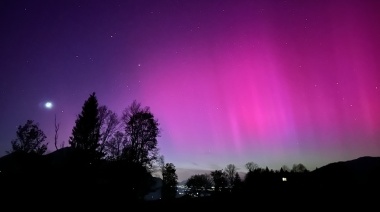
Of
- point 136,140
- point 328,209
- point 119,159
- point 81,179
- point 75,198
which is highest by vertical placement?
point 136,140

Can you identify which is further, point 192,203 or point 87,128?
point 87,128

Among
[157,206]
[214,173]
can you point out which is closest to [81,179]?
[157,206]

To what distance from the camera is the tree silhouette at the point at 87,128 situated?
35812 mm

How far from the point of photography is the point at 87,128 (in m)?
37.5

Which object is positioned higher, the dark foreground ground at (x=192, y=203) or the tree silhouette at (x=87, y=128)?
the tree silhouette at (x=87, y=128)

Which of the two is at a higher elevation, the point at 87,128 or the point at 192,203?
the point at 87,128

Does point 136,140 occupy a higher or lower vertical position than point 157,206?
higher

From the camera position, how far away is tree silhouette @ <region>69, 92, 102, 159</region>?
35812mm

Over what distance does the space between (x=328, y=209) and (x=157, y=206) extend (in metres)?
12.3

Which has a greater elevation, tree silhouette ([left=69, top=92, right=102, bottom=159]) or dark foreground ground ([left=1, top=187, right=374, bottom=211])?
tree silhouette ([left=69, top=92, right=102, bottom=159])

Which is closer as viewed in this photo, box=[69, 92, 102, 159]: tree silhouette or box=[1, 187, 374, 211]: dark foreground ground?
box=[1, 187, 374, 211]: dark foreground ground

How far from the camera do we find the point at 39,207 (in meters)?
18.3

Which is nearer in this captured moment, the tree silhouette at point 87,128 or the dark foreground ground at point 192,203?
the dark foreground ground at point 192,203

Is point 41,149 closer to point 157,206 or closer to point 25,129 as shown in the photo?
point 25,129
